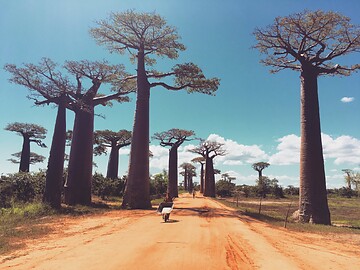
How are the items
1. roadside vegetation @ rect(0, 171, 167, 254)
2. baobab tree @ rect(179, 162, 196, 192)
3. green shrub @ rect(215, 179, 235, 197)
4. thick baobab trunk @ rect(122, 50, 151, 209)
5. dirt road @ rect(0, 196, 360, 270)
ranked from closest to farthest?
dirt road @ rect(0, 196, 360, 270) < roadside vegetation @ rect(0, 171, 167, 254) < thick baobab trunk @ rect(122, 50, 151, 209) < green shrub @ rect(215, 179, 235, 197) < baobab tree @ rect(179, 162, 196, 192)

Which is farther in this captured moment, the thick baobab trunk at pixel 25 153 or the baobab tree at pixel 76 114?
the thick baobab trunk at pixel 25 153

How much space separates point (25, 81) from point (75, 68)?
2892 millimetres

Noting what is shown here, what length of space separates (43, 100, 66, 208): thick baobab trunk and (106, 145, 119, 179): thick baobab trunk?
1884 centimetres

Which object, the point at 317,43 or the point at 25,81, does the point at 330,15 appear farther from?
the point at 25,81

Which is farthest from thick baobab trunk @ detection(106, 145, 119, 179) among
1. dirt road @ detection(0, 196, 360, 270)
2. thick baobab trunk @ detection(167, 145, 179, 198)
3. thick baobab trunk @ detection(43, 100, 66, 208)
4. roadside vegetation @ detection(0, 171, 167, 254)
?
dirt road @ detection(0, 196, 360, 270)

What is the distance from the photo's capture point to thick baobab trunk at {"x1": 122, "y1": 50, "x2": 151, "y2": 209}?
601 inches

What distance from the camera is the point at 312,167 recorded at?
13398 mm

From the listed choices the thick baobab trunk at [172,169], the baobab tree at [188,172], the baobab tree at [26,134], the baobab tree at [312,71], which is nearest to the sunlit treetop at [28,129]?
the baobab tree at [26,134]

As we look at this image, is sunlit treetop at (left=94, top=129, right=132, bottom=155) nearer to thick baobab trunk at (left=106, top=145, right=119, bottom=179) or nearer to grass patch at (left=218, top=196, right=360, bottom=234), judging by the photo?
thick baobab trunk at (left=106, top=145, right=119, bottom=179)

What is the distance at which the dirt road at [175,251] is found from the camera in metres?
4.88

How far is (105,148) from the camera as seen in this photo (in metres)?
34.5

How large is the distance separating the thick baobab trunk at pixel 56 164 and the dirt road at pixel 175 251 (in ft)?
18.1

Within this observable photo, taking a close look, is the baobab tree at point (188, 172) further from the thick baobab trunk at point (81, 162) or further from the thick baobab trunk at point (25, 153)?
the thick baobab trunk at point (81, 162)

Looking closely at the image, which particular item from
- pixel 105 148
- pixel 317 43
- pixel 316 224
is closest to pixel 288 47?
pixel 317 43
